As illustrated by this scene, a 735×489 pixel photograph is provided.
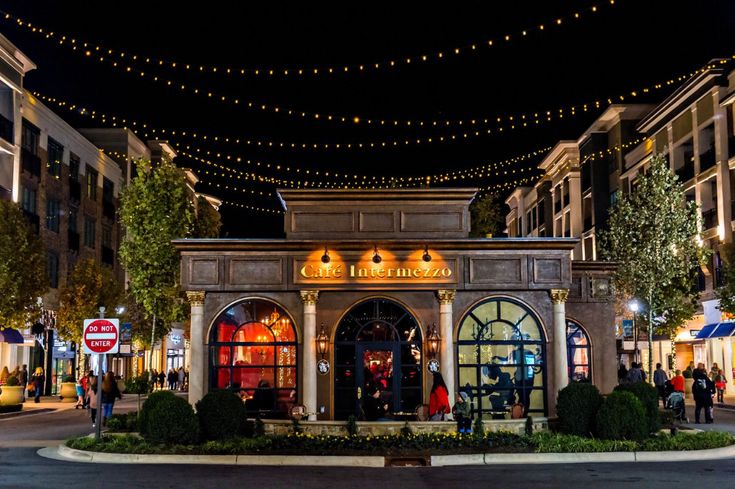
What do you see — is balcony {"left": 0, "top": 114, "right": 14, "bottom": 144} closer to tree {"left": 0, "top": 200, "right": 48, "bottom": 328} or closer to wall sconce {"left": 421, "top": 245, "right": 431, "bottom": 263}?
tree {"left": 0, "top": 200, "right": 48, "bottom": 328}

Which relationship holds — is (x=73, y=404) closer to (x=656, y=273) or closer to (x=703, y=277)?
(x=656, y=273)

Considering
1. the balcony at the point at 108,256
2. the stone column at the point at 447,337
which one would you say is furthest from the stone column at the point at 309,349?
the balcony at the point at 108,256

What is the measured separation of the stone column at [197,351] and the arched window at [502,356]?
25.2ft

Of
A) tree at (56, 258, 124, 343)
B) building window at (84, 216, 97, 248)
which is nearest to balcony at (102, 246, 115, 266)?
building window at (84, 216, 97, 248)

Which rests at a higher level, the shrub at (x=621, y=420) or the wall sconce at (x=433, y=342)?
the wall sconce at (x=433, y=342)

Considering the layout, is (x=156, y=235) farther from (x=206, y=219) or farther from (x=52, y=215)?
Answer: (x=52, y=215)

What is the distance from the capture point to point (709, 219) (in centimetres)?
5181

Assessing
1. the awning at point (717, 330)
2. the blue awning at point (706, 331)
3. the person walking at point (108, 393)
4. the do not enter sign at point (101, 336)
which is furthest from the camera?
the blue awning at point (706, 331)

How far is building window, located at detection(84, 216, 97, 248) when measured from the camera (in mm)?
62978

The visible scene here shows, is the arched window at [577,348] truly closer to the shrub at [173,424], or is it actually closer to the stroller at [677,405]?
the stroller at [677,405]

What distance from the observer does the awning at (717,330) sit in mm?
46938

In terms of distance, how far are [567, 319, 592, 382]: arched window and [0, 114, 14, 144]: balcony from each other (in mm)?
31832

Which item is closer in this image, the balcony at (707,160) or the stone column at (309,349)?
the stone column at (309,349)

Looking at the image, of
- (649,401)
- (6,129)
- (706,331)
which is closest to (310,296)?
(649,401)
